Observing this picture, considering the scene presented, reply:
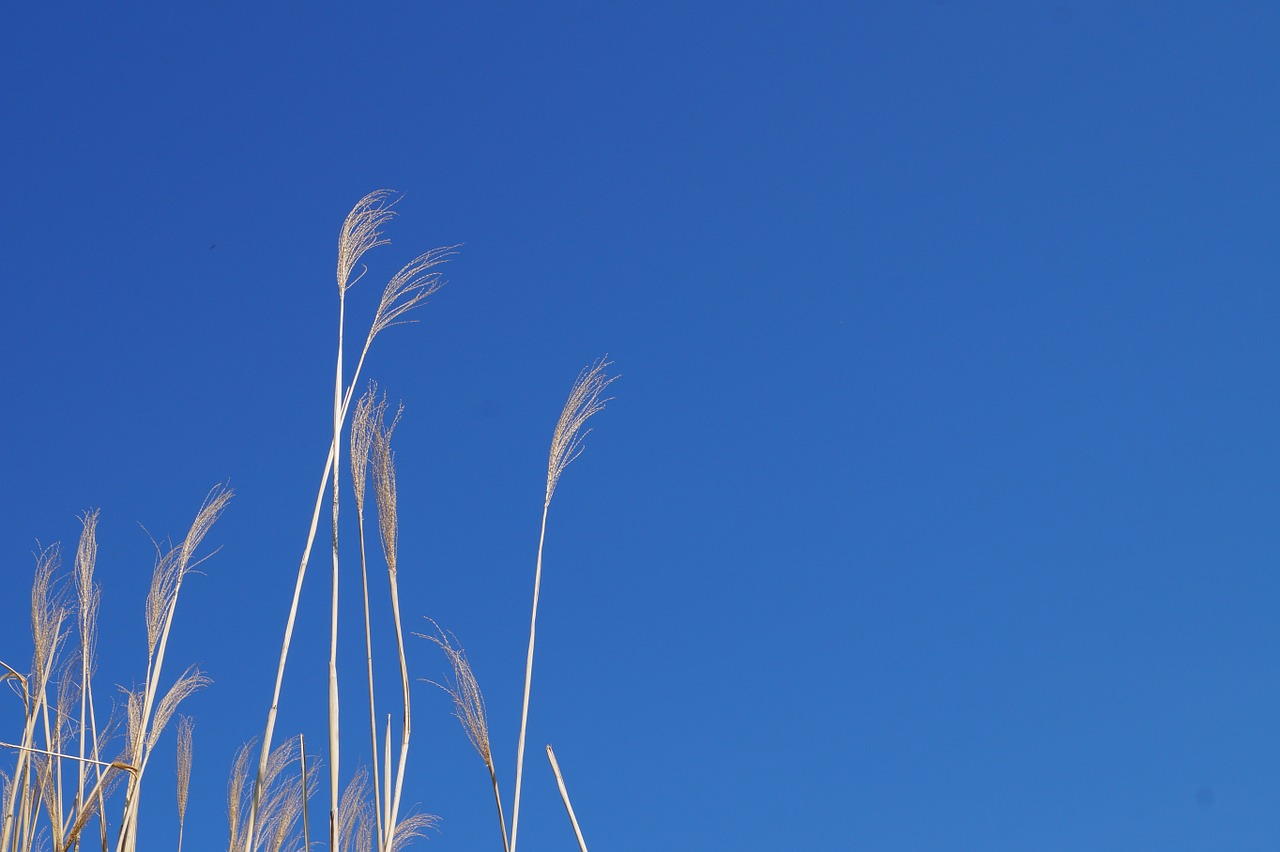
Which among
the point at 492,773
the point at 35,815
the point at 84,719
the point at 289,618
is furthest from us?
the point at 84,719

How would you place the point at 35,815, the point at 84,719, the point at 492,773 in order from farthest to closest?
the point at 84,719 < the point at 35,815 < the point at 492,773

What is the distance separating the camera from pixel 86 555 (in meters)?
2.81

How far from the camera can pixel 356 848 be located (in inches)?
140

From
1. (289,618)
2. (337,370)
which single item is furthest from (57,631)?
(337,370)

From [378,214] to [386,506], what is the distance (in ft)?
2.51

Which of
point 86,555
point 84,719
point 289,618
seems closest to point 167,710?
point 84,719

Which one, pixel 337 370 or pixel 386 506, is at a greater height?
pixel 337 370

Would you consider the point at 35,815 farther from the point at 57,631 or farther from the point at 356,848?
the point at 356,848

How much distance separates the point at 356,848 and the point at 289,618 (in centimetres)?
173

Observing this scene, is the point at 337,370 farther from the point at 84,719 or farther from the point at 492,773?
the point at 84,719

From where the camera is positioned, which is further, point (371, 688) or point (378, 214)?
point (378, 214)

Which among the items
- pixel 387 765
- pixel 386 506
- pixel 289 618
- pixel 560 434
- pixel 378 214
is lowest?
pixel 387 765

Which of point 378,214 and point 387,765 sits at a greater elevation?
point 378,214

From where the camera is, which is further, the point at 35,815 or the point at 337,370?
the point at 35,815
